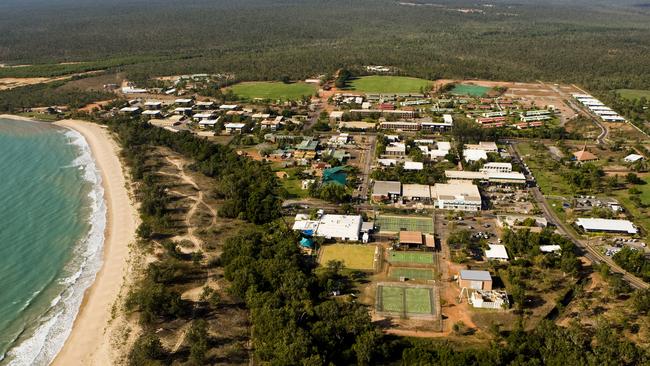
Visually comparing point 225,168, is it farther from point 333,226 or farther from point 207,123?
point 207,123

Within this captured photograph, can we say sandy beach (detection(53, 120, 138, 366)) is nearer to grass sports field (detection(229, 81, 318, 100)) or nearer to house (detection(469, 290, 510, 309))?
house (detection(469, 290, 510, 309))

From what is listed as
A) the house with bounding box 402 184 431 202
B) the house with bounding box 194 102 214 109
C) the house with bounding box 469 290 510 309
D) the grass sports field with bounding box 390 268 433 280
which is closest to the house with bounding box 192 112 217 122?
the house with bounding box 194 102 214 109

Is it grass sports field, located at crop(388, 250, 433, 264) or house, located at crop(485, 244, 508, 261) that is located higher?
house, located at crop(485, 244, 508, 261)

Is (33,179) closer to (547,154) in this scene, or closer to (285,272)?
(285,272)

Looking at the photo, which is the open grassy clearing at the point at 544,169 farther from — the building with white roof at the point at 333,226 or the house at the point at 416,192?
the building with white roof at the point at 333,226

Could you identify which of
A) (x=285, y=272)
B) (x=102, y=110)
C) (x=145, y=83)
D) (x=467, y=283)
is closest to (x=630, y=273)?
(x=467, y=283)

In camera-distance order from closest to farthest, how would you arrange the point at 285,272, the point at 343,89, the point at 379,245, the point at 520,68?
the point at 285,272
the point at 379,245
the point at 343,89
the point at 520,68
